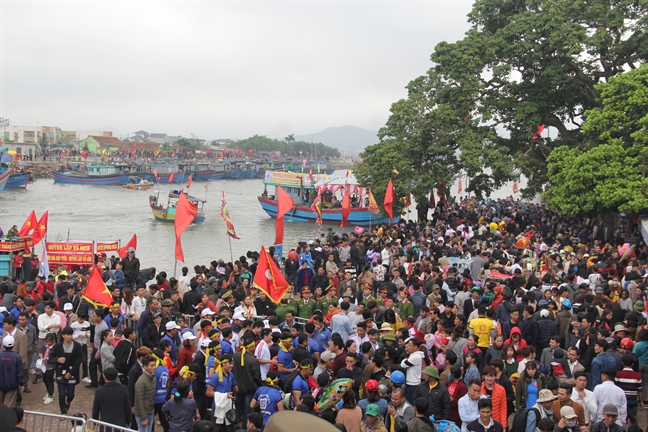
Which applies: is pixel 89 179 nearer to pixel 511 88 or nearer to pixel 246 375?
pixel 511 88

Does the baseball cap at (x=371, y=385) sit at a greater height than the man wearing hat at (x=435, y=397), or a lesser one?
greater

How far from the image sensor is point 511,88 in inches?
942

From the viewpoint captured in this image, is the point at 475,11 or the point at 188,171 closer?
the point at 475,11

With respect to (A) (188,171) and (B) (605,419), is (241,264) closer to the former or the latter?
(B) (605,419)

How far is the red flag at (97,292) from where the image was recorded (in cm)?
1062

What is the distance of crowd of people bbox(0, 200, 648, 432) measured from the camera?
255 inches

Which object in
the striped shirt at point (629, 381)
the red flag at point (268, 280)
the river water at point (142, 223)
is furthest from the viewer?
the river water at point (142, 223)

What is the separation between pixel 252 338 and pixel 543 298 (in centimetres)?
542

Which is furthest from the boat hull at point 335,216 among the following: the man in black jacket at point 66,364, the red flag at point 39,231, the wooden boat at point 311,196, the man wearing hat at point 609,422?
the man wearing hat at point 609,422

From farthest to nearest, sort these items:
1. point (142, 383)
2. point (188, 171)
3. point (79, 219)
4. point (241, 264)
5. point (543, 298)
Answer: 1. point (188, 171)
2. point (79, 219)
3. point (241, 264)
4. point (543, 298)
5. point (142, 383)

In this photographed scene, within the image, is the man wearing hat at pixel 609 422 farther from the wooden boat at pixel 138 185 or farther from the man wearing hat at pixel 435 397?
the wooden boat at pixel 138 185

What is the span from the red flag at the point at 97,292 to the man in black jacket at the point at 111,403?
4127 mm

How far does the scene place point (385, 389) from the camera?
21.7 feet

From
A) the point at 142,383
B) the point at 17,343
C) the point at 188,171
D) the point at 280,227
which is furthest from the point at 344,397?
the point at 188,171
